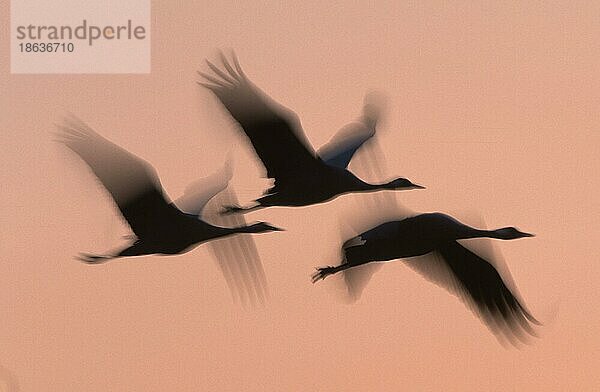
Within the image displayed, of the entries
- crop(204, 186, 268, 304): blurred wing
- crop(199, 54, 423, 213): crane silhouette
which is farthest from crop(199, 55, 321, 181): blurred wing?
crop(204, 186, 268, 304): blurred wing

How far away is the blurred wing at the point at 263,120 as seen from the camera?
1.39m

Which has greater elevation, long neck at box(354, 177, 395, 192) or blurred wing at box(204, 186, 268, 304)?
long neck at box(354, 177, 395, 192)

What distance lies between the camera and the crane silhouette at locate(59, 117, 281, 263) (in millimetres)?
1394

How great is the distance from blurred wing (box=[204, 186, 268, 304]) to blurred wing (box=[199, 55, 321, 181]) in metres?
0.12

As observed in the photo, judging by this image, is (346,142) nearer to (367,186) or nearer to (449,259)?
(367,186)

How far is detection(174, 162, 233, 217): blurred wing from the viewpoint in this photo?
1396 millimetres

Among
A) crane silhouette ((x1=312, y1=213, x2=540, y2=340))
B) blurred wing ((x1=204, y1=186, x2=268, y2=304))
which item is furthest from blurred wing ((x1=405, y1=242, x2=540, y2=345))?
blurred wing ((x1=204, y1=186, x2=268, y2=304))

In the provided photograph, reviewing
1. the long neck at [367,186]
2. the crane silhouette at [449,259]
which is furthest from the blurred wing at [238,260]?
the long neck at [367,186]

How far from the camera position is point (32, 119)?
1.40 m

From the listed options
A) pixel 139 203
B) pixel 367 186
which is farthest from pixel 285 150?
pixel 139 203

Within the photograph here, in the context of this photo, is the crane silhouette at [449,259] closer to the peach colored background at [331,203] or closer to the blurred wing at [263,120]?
the peach colored background at [331,203]

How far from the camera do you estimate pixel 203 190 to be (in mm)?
1396

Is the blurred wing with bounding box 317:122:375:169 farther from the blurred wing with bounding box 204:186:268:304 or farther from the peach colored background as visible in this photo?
the blurred wing with bounding box 204:186:268:304

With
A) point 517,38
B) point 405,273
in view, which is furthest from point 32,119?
point 517,38
